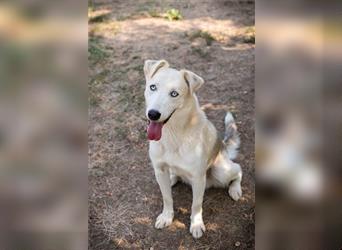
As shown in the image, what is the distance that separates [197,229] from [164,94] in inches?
53.2

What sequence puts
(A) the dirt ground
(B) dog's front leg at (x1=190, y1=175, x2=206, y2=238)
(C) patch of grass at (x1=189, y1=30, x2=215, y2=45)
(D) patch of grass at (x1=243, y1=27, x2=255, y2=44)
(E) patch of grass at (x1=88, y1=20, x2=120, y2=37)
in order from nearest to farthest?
(B) dog's front leg at (x1=190, y1=175, x2=206, y2=238)
(A) the dirt ground
(D) patch of grass at (x1=243, y1=27, x2=255, y2=44)
(C) patch of grass at (x1=189, y1=30, x2=215, y2=45)
(E) patch of grass at (x1=88, y1=20, x2=120, y2=37)

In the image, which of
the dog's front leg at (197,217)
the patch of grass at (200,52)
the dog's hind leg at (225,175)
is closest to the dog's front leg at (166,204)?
the dog's front leg at (197,217)

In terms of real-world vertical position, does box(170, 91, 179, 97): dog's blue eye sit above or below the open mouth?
above

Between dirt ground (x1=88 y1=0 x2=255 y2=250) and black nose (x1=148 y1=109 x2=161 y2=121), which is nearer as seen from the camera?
black nose (x1=148 y1=109 x2=161 y2=121)

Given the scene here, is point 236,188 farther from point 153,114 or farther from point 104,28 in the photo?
point 104,28

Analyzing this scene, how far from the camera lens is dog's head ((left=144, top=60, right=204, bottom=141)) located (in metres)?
3.06

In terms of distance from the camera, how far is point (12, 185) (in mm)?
1783

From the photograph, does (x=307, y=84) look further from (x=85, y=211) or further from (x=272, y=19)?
(x=85, y=211)

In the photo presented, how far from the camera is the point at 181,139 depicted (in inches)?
135

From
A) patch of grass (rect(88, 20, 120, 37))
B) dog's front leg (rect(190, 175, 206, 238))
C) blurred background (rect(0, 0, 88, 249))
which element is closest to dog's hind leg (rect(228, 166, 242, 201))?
dog's front leg (rect(190, 175, 206, 238))

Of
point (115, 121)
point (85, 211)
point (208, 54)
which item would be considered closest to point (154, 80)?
point (85, 211)

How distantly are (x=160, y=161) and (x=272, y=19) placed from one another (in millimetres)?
2009

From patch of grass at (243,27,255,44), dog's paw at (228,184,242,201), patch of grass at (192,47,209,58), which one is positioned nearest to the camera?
dog's paw at (228,184,242,201)

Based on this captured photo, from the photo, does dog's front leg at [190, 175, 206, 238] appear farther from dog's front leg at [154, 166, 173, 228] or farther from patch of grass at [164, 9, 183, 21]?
patch of grass at [164, 9, 183, 21]
